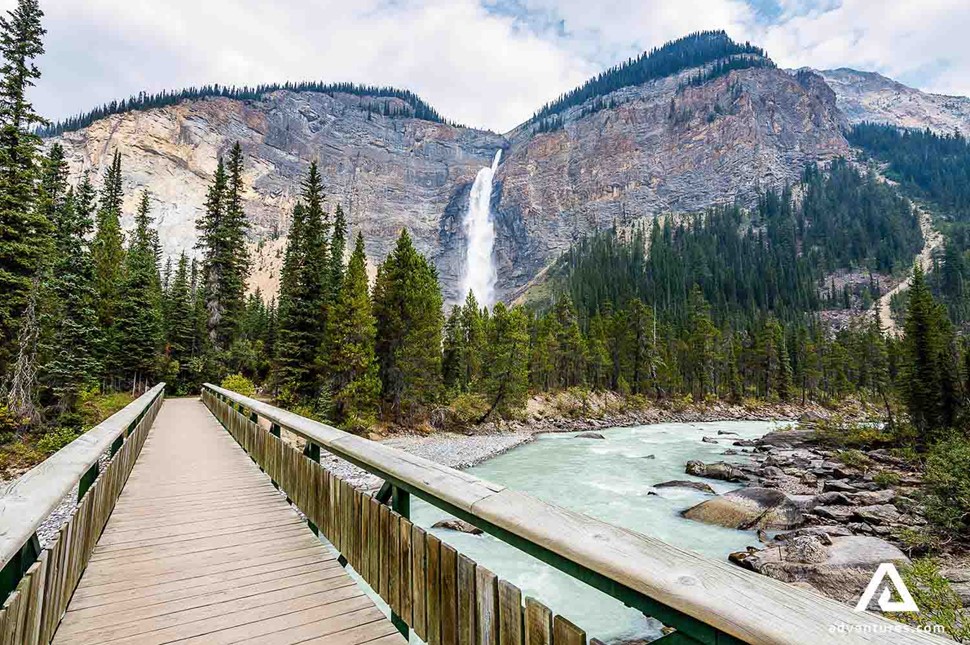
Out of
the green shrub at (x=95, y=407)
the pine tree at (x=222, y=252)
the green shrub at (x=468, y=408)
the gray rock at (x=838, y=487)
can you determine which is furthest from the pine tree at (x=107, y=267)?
the gray rock at (x=838, y=487)

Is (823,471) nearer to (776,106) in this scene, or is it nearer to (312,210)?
(312,210)

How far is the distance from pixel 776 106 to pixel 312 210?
158m

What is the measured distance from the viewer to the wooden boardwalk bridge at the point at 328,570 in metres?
1.03

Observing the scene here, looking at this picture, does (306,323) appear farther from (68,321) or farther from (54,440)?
(54,440)

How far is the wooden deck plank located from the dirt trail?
96996 mm

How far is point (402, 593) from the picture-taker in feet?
7.64

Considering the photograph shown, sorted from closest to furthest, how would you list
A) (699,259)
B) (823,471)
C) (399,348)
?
(823,471)
(399,348)
(699,259)

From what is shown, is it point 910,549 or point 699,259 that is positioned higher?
point 699,259

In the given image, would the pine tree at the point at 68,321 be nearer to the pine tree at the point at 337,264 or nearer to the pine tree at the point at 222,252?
the pine tree at the point at 222,252

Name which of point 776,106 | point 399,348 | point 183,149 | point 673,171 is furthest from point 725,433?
point 776,106

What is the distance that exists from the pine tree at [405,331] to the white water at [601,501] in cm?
633

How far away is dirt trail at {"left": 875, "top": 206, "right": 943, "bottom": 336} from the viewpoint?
269 feet

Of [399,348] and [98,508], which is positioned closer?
[98,508]

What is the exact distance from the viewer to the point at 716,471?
16.8m
